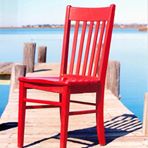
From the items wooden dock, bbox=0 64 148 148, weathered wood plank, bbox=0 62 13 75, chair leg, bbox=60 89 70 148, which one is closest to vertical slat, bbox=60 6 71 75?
wooden dock, bbox=0 64 148 148

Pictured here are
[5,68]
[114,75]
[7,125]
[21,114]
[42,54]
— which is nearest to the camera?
[21,114]

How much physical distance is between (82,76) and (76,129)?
691mm

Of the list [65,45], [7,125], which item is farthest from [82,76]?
[7,125]

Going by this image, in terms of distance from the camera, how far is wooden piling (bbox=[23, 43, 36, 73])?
33.6 ft

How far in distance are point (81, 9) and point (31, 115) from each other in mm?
1526

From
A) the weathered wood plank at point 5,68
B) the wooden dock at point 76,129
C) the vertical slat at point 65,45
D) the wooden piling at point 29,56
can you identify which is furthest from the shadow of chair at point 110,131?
the weathered wood plank at point 5,68

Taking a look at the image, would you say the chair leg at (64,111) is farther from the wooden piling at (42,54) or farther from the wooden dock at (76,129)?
the wooden piling at (42,54)

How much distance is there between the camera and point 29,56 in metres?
10.4

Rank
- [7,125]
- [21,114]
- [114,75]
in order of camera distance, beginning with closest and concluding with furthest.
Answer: [21,114], [7,125], [114,75]

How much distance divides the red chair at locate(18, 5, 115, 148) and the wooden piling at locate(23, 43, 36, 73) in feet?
19.2

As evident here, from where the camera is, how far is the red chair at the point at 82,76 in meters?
3.51

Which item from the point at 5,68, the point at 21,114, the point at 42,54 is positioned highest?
the point at 21,114

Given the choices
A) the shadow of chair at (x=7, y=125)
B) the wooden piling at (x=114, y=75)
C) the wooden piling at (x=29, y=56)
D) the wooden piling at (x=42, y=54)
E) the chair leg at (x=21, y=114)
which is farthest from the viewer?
the wooden piling at (x=42, y=54)

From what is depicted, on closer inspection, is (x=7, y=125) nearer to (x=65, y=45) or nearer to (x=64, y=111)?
(x=65, y=45)
